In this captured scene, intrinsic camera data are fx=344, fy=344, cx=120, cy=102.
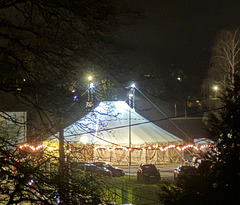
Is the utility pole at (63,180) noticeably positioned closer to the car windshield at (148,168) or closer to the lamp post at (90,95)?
the lamp post at (90,95)

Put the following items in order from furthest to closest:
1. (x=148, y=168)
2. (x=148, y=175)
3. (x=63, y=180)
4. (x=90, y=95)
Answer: (x=148, y=168) → (x=148, y=175) → (x=90, y=95) → (x=63, y=180)

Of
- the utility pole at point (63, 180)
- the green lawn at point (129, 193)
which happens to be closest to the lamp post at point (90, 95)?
the utility pole at point (63, 180)

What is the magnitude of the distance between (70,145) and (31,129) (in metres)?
0.77

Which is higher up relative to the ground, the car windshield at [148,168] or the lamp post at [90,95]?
the lamp post at [90,95]

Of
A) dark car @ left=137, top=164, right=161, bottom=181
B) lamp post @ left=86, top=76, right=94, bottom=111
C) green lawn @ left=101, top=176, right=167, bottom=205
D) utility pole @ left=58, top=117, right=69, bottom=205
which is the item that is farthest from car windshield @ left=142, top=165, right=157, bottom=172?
utility pole @ left=58, top=117, right=69, bottom=205

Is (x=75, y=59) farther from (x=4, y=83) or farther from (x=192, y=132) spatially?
(x=192, y=132)

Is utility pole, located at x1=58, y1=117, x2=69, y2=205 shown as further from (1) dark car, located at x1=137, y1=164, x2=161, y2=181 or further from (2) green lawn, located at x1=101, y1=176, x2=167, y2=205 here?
(1) dark car, located at x1=137, y1=164, x2=161, y2=181

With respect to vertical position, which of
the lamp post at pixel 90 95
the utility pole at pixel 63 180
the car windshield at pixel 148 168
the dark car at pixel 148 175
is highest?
the lamp post at pixel 90 95

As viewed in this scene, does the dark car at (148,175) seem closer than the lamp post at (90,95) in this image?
No

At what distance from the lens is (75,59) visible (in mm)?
4973

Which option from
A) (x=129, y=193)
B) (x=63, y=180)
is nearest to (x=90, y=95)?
(x=63, y=180)

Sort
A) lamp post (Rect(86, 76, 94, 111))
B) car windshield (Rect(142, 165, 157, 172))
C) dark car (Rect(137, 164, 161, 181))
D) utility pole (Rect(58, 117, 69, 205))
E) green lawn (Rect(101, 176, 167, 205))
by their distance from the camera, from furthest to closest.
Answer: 1. car windshield (Rect(142, 165, 157, 172))
2. dark car (Rect(137, 164, 161, 181))
3. lamp post (Rect(86, 76, 94, 111))
4. green lawn (Rect(101, 176, 167, 205))
5. utility pole (Rect(58, 117, 69, 205))

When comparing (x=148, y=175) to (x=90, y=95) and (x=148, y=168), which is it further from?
(x=90, y=95)

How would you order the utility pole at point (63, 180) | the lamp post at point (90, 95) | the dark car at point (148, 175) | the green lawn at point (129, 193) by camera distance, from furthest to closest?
the dark car at point (148, 175) → the lamp post at point (90, 95) → the green lawn at point (129, 193) → the utility pole at point (63, 180)
